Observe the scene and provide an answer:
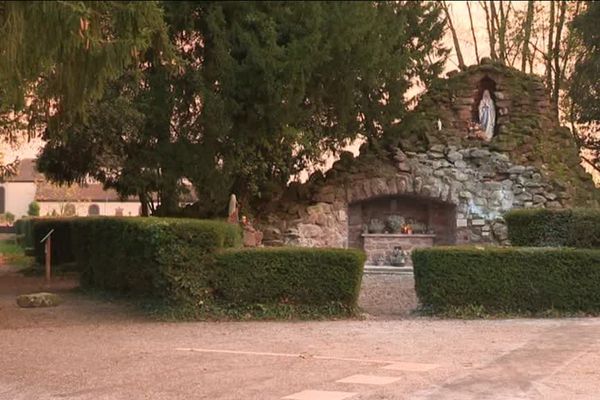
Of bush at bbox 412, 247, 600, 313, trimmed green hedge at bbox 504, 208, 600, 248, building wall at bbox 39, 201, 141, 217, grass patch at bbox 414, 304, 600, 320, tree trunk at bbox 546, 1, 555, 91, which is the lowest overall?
grass patch at bbox 414, 304, 600, 320

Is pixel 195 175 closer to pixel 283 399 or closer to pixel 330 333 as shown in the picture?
pixel 330 333

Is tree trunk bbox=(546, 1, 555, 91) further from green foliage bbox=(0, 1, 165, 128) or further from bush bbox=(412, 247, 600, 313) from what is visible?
green foliage bbox=(0, 1, 165, 128)

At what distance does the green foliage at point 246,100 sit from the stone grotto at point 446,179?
116 centimetres

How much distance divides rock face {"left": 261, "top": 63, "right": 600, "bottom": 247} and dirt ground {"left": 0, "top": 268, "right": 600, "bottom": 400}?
11205mm

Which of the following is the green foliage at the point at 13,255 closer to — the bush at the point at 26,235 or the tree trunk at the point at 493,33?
the bush at the point at 26,235

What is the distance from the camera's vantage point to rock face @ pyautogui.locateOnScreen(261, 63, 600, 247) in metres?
24.9

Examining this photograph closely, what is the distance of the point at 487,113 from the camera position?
87.8 ft

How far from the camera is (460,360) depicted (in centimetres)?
950

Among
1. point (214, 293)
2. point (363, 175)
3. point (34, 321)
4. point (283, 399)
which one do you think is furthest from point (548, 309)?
point (363, 175)

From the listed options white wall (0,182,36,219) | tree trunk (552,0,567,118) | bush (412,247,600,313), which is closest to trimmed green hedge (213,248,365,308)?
bush (412,247,600,313)

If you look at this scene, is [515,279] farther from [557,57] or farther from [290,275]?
[557,57]

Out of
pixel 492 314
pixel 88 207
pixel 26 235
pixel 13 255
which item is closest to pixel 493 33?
pixel 492 314

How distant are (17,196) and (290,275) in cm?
8003

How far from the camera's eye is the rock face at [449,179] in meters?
24.9
